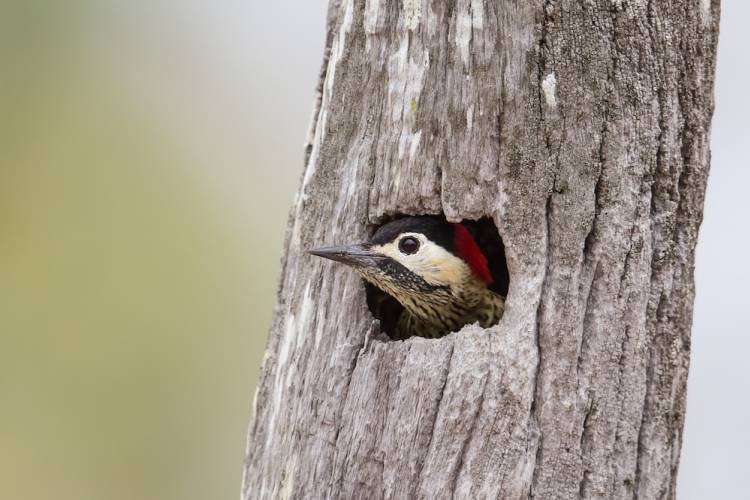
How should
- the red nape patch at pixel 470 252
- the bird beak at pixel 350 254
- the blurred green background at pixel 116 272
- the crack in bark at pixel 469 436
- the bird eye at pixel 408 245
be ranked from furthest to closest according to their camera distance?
the blurred green background at pixel 116 272 → the red nape patch at pixel 470 252 → the bird eye at pixel 408 245 → the bird beak at pixel 350 254 → the crack in bark at pixel 469 436

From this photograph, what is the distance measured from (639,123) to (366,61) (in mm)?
1034

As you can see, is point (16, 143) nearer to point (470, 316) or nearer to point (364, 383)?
point (470, 316)

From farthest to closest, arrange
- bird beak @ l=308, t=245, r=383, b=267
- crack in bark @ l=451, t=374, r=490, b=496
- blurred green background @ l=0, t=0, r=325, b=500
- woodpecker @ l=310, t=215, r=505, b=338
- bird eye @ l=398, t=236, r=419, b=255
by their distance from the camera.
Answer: blurred green background @ l=0, t=0, r=325, b=500, bird eye @ l=398, t=236, r=419, b=255, woodpecker @ l=310, t=215, r=505, b=338, bird beak @ l=308, t=245, r=383, b=267, crack in bark @ l=451, t=374, r=490, b=496

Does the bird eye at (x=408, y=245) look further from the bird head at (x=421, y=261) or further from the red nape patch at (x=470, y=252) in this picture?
the red nape patch at (x=470, y=252)

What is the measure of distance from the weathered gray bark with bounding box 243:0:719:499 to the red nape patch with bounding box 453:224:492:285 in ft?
2.16

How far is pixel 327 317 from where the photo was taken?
3.58m

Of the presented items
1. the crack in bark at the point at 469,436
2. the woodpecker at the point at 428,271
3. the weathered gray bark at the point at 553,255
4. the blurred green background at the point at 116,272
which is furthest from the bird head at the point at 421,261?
the blurred green background at the point at 116,272

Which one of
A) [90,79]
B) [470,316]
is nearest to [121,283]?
[90,79]

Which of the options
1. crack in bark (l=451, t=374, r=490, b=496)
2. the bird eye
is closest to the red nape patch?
the bird eye

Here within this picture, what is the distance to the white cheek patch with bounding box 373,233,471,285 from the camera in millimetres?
3766

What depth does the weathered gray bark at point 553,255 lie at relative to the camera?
3186mm

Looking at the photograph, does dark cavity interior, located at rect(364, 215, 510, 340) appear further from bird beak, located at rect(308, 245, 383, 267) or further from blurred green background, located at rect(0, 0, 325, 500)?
blurred green background, located at rect(0, 0, 325, 500)

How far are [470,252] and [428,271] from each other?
215 millimetres

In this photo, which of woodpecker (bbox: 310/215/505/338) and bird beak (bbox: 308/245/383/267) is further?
woodpecker (bbox: 310/215/505/338)
